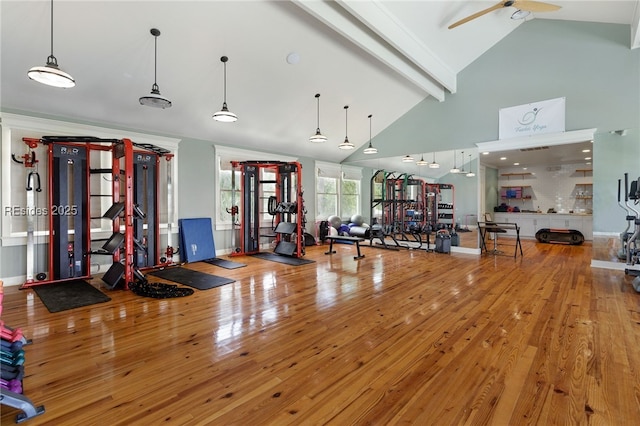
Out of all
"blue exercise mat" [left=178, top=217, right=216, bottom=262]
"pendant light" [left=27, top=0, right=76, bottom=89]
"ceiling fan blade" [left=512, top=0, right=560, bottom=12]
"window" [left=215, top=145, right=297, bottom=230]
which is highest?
"ceiling fan blade" [left=512, top=0, right=560, bottom=12]

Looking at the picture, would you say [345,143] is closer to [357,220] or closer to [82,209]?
[357,220]

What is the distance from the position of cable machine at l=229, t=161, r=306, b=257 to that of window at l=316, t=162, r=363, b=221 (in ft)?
7.00

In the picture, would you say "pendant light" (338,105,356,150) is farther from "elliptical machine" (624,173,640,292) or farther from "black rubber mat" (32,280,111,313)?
"black rubber mat" (32,280,111,313)

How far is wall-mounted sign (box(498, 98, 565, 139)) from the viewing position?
607 centimetres

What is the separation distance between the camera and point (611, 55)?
5508 millimetres

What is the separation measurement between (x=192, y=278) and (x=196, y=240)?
1.62 metres

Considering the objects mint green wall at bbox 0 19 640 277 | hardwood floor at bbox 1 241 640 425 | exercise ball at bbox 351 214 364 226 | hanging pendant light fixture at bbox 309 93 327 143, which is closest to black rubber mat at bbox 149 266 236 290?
hardwood floor at bbox 1 241 640 425

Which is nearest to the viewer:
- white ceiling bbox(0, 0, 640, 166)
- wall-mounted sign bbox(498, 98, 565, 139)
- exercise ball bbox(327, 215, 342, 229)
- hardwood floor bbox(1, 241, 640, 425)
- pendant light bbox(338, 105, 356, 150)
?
A: hardwood floor bbox(1, 241, 640, 425)

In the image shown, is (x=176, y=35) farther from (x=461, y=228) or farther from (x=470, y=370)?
(x=461, y=228)

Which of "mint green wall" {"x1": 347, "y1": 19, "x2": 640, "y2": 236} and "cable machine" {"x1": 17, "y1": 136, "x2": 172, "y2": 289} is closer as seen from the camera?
"cable machine" {"x1": 17, "y1": 136, "x2": 172, "y2": 289}

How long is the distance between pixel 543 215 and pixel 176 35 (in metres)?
9.44

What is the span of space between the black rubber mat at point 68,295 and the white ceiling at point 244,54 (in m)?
2.77

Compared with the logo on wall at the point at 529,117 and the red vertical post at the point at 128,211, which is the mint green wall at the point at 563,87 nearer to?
the logo on wall at the point at 529,117

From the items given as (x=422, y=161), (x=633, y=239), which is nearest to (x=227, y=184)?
(x=422, y=161)
